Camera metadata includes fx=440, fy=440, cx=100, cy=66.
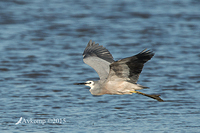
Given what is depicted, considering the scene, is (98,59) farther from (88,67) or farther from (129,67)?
(88,67)

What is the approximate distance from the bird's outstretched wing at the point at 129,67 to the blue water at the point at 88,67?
105 cm

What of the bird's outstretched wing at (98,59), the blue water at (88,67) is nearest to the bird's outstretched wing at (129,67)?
the bird's outstretched wing at (98,59)

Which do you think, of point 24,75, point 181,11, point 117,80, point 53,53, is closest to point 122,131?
point 117,80

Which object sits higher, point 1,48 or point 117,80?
point 117,80

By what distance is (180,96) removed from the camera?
10.8 m

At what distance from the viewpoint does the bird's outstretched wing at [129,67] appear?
23.9 feet

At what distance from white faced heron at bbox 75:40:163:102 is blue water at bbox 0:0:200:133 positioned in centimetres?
75

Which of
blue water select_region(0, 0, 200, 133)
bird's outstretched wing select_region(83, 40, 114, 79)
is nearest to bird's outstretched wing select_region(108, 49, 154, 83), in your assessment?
bird's outstretched wing select_region(83, 40, 114, 79)

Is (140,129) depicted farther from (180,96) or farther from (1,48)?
(1,48)

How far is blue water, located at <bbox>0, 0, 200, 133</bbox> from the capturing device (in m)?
8.93

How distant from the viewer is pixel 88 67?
45.3ft

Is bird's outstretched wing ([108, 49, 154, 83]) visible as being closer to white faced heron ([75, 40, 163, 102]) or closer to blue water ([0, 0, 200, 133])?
white faced heron ([75, 40, 163, 102])

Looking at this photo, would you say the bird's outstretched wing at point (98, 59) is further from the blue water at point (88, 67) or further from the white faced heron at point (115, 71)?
the blue water at point (88, 67)

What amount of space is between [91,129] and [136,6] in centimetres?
1743
